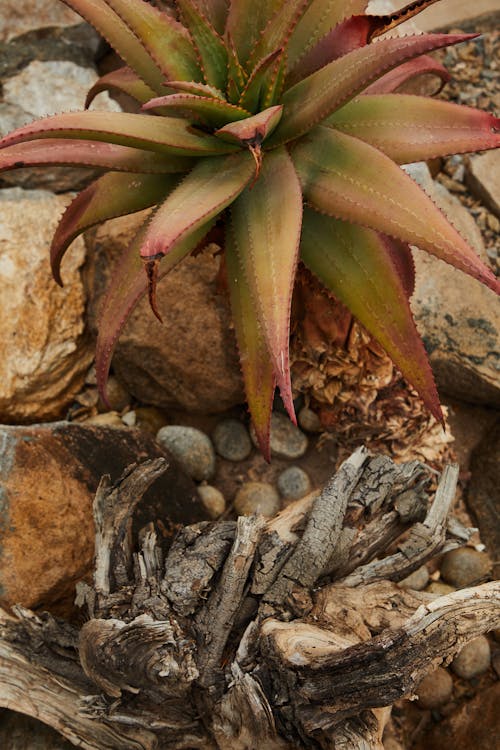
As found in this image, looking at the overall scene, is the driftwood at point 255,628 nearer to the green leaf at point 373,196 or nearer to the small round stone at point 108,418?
the green leaf at point 373,196

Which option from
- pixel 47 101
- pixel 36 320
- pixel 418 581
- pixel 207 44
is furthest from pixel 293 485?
pixel 47 101

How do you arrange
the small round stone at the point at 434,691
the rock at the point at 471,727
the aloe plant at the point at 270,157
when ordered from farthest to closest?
the small round stone at the point at 434,691
the rock at the point at 471,727
the aloe plant at the point at 270,157

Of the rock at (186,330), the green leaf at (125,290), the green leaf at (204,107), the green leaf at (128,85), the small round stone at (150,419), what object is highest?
the green leaf at (204,107)

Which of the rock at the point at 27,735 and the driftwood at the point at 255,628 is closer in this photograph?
the driftwood at the point at 255,628

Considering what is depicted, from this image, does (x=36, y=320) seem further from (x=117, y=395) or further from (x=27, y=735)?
(x=27, y=735)

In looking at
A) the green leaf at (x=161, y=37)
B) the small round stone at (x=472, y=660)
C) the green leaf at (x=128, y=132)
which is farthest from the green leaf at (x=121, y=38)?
the small round stone at (x=472, y=660)

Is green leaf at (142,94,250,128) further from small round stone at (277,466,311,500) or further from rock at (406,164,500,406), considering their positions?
small round stone at (277,466,311,500)

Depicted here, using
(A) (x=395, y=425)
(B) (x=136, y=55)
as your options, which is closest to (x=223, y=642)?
(A) (x=395, y=425)

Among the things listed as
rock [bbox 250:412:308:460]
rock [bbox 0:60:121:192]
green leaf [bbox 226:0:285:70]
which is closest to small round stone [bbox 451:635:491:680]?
rock [bbox 250:412:308:460]
